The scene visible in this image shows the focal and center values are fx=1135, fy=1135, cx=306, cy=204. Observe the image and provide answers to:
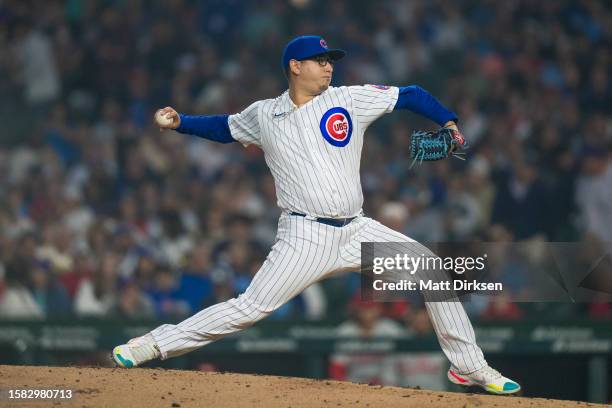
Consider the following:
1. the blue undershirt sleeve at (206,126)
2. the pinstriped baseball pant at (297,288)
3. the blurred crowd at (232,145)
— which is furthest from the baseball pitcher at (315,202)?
the blurred crowd at (232,145)

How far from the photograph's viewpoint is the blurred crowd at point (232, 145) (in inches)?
358

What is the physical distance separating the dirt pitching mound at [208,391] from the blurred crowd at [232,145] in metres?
2.49

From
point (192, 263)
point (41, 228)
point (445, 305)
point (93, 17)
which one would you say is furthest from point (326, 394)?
point (93, 17)

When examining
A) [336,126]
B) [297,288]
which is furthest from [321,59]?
[297,288]

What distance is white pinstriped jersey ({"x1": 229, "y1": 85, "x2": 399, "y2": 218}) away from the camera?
5.32m

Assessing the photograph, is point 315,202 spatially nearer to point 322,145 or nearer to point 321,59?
point 322,145

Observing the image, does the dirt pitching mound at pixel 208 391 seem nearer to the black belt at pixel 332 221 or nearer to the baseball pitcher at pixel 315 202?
the baseball pitcher at pixel 315 202

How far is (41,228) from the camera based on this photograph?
10359 mm

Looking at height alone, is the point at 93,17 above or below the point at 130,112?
above

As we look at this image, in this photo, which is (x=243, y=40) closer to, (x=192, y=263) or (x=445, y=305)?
(x=192, y=263)

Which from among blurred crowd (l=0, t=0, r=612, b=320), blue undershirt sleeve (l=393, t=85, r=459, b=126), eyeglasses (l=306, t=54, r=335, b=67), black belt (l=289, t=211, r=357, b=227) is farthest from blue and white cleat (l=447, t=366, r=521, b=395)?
blurred crowd (l=0, t=0, r=612, b=320)

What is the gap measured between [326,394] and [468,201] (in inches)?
202

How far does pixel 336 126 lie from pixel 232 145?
6.02m

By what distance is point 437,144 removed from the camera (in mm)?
5496
